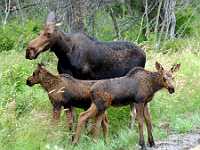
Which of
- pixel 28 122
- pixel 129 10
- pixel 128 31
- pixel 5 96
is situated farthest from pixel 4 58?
pixel 129 10

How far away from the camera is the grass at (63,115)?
364 inches

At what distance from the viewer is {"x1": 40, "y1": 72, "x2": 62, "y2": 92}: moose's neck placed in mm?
9992

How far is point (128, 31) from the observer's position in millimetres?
21625

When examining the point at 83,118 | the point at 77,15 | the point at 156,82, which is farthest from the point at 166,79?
the point at 77,15

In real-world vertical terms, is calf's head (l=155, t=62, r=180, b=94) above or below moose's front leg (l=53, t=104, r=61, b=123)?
above

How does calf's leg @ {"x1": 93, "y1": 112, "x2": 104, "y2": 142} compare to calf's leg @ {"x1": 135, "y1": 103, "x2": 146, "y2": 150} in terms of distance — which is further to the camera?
calf's leg @ {"x1": 93, "y1": 112, "x2": 104, "y2": 142}

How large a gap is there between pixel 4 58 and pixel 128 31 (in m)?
8.14

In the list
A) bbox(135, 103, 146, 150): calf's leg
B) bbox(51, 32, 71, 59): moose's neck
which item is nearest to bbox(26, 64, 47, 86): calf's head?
bbox(51, 32, 71, 59): moose's neck

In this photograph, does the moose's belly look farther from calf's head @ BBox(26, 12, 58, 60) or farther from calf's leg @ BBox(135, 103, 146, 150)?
calf's head @ BBox(26, 12, 58, 60)

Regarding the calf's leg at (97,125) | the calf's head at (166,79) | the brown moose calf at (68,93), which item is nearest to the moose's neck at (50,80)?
the brown moose calf at (68,93)

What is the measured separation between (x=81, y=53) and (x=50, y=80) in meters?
0.75

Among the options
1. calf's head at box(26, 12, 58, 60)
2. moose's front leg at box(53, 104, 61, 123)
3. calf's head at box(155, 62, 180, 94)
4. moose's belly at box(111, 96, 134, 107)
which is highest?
calf's head at box(26, 12, 58, 60)

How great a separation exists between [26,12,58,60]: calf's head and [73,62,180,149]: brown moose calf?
105 cm

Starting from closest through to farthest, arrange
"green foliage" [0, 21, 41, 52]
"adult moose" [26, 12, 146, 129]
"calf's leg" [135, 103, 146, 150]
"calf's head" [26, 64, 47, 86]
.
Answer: "calf's leg" [135, 103, 146, 150]
"calf's head" [26, 64, 47, 86]
"adult moose" [26, 12, 146, 129]
"green foliage" [0, 21, 41, 52]
